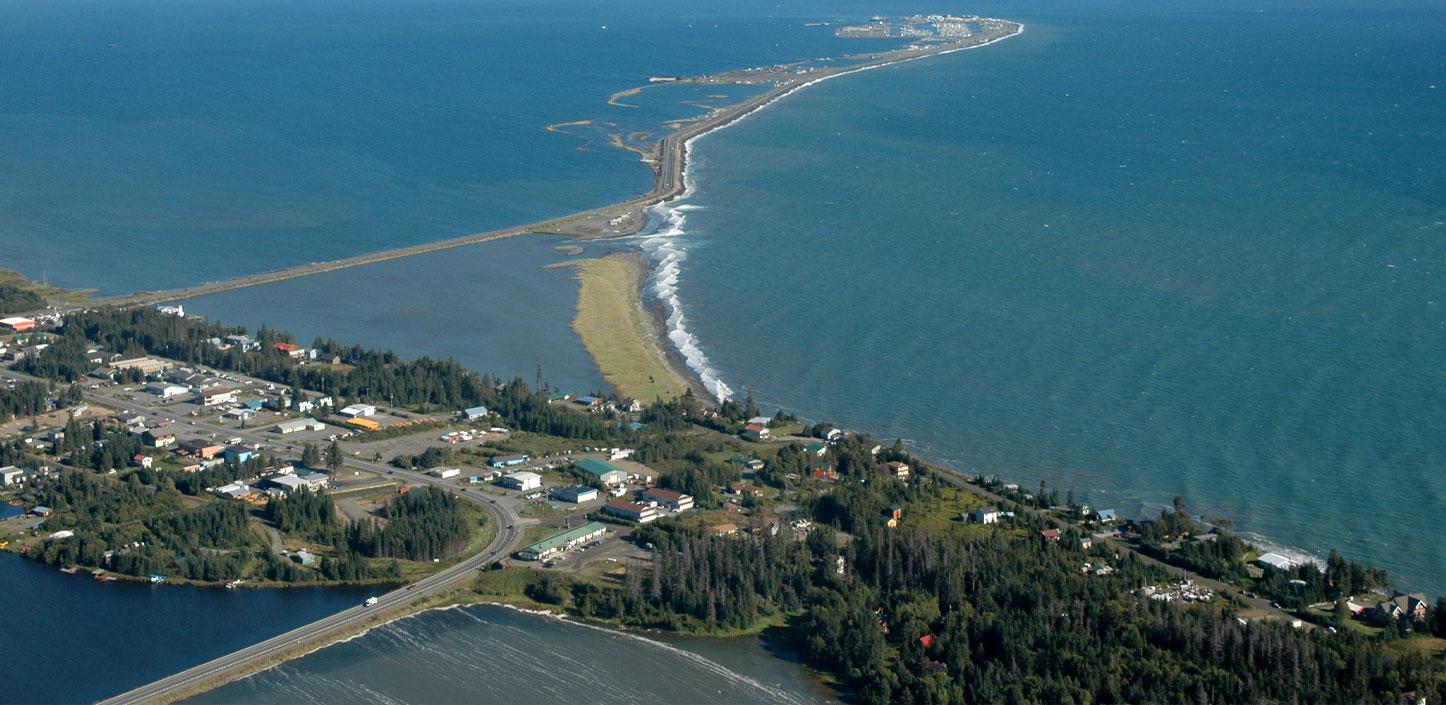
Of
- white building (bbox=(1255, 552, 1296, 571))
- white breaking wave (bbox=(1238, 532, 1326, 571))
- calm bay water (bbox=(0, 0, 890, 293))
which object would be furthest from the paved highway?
calm bay water (bbox=(0, 0, 890, 293))

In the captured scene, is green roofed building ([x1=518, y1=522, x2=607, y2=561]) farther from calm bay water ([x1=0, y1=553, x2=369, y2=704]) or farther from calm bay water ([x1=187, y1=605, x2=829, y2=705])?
calm bay water ([x1=0, y1=553, x2=369, y2=704])

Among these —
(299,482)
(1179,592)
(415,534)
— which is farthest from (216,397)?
(1179,592)

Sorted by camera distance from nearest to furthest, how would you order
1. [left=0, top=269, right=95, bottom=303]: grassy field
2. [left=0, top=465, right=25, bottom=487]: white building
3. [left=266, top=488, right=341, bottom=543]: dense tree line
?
1. [left=266, top=488, right=341, bottom=543]: dense tree line
2. [left=0, top=465, right=25, bottom=487]: white building
3. [left=0, top=269, right=95, bottom=303]: grassy field

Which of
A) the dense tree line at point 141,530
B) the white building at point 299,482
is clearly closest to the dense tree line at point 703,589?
the dense tree line at point 141,530

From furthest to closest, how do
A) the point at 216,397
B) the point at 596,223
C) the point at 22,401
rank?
the point at 596,223
the point at 216,397
the point at 22,401

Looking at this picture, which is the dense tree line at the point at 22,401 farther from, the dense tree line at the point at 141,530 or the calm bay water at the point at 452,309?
the calm bay water at the point at 452,309

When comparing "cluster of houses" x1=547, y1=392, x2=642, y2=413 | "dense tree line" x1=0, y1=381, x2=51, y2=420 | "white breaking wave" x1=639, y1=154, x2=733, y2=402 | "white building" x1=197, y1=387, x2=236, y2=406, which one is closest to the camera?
"dense tree line" x1=0, y1=381, x2=51, y2=420

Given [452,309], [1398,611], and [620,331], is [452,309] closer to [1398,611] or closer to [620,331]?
[620,331]

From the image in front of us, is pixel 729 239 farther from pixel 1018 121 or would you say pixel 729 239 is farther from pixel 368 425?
pixel 1018 121
